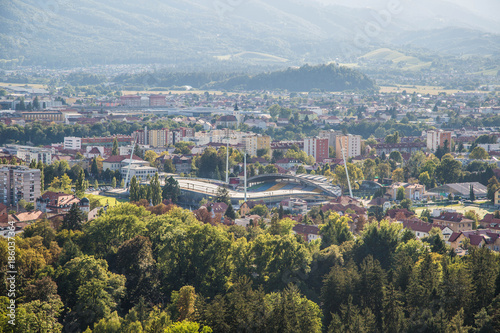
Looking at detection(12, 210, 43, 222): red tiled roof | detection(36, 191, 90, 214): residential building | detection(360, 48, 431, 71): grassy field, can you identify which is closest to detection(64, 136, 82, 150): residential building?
detection(36, 191, 90, 214): residential building

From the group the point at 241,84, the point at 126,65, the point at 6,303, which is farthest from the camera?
the point at 126,65

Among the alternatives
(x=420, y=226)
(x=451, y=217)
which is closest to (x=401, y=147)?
(x=451, y=217)

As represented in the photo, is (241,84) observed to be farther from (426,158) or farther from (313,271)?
(313,271)

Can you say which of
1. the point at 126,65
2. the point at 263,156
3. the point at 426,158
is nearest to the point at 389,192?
the point at 426,158

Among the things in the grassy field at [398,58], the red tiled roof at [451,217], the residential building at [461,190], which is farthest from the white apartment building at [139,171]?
the grassy field at [398,58]

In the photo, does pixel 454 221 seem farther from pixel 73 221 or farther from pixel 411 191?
pixel 73 221

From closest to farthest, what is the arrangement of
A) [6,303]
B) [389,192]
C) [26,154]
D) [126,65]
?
[6,303]
[389,192]
[26,154]
[126,65]
